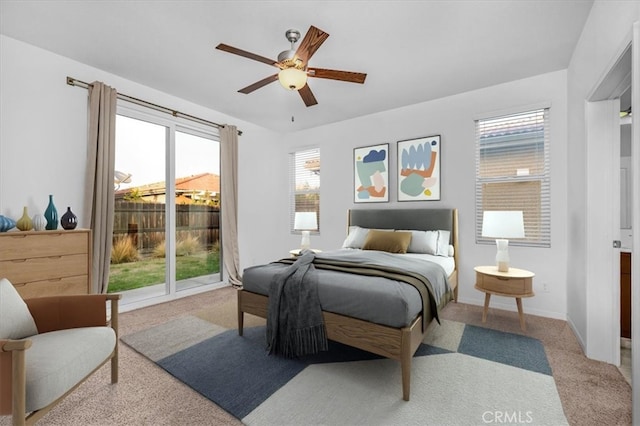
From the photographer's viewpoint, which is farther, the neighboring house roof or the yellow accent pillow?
the neighboring house roof

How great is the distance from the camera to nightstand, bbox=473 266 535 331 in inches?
111

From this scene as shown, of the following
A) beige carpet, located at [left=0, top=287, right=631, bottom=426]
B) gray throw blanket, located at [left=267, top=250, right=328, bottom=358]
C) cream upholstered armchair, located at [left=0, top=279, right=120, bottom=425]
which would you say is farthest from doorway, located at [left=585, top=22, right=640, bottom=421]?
cream upholstered armchair, located at [left=0, top=279, right=120, bottom=425]

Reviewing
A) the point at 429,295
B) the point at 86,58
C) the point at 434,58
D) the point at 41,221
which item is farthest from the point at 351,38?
the point at 41,221

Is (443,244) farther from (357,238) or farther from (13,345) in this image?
(13,345)

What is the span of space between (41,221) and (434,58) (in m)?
4.27

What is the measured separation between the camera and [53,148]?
2.97 metres

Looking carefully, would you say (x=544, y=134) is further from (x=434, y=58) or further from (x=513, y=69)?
(x=434, y=58)

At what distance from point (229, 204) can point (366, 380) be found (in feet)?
11.4

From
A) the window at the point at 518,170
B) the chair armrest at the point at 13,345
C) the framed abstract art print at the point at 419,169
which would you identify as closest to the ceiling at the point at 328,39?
the window at the point at 518,170

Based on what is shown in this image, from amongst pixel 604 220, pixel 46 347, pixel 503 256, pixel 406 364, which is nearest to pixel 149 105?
pixel 46 347

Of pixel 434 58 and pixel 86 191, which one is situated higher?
pixel 434 58

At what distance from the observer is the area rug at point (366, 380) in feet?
5.47

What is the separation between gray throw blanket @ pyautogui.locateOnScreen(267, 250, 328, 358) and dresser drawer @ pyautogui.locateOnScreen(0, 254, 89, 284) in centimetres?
199

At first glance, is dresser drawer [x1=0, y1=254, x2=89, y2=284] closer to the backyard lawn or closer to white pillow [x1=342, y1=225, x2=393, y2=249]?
the backyard lawn
